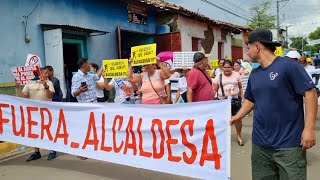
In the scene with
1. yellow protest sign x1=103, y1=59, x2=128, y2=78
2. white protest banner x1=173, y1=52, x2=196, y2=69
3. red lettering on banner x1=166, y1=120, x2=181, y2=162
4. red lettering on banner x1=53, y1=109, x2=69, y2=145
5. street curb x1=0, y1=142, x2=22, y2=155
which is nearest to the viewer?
red lettering on banner x1=166, y1=120, x2=181, y2=162

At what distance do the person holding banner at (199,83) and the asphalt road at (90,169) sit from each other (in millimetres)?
1095

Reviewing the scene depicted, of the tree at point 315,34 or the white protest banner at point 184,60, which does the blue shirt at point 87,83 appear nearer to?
the white protest banner at point 184,60

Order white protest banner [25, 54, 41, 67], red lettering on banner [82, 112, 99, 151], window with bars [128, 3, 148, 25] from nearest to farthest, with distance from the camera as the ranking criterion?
1. red lettering on banner [82, 112, 99, 151]
2. white protest banner [25, 54, 41, 67]
3. window with bars [128, 3, 148, 25]

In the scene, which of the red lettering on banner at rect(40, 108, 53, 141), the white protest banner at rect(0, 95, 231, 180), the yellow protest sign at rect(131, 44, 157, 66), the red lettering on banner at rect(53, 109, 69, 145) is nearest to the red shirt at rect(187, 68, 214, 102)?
the yellow protest sign at rect(131, 44, 157, 66)

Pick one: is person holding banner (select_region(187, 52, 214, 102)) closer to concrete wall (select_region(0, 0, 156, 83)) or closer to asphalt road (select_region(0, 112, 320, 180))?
asphalt road (select_region(0, 112, 320, 180))

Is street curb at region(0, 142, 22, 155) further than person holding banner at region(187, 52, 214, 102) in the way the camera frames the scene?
Yes

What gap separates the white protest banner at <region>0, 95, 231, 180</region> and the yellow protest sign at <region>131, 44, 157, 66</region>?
3.80ft

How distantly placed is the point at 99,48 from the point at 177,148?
810 cm

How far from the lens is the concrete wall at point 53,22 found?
848 cm

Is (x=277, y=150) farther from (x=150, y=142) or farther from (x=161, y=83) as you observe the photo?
(x=161, y=83)

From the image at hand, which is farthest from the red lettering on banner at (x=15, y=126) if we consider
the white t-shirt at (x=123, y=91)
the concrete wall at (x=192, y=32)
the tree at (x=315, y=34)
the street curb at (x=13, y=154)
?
the tree at (x=315, y=34)

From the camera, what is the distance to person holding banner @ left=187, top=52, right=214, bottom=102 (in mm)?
5453

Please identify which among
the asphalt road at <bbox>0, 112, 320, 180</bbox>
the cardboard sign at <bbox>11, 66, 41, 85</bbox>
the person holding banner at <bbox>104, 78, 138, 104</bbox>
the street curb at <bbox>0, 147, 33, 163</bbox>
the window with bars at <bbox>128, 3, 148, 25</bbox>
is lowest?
the street curb at <bbox>0, 147, 33, 163</bbox>

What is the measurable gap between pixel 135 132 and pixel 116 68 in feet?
7.96
